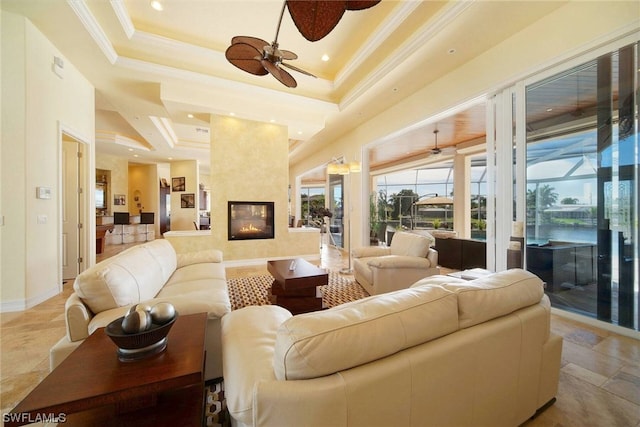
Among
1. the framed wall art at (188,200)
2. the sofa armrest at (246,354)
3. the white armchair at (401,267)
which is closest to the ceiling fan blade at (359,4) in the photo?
the sofa armrest at (246,354)

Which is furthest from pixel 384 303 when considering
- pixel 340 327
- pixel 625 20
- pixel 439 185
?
pixel 439 185

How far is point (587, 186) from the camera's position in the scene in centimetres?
271

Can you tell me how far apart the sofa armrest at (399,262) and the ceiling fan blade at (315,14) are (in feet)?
8.43

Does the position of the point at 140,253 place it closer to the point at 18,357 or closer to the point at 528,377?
the point at 18,357

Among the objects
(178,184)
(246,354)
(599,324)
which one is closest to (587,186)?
(599,324)

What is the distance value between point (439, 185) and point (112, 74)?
1202 cm

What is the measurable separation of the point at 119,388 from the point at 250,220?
16.0 ft

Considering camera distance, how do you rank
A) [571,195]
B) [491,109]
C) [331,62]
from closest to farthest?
1. [571,195]
2. [491,109]
3. [331,62]

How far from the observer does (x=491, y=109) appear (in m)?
3.45

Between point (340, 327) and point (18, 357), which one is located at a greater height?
point (340, 327)

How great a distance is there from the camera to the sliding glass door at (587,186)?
2406mm

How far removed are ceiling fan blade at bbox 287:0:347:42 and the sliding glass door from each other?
266 centimetres

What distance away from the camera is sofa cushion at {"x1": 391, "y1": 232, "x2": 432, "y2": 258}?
3582 mm

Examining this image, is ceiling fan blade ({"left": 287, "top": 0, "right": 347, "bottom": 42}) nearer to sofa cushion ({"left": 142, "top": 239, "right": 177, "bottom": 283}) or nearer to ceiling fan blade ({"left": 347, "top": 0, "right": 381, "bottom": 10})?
ceiling fan blade ({"left": 347, "top": 0, "right": 381, "bottom": 10})
